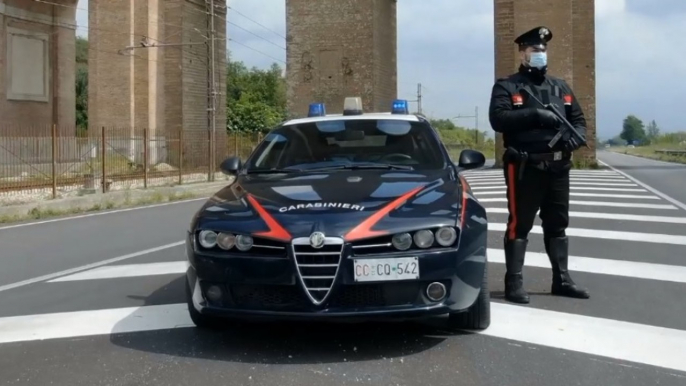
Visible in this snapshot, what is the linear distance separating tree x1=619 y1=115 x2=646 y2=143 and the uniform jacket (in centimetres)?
18042

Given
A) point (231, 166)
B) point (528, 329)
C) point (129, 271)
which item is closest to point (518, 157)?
point (528, 329)

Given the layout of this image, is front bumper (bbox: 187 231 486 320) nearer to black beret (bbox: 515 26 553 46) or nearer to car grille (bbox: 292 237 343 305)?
car grille (bbox: 292 237 343 305)

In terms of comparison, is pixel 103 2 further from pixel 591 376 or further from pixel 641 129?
pixel 641 129

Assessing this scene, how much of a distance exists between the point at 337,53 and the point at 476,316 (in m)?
39.2

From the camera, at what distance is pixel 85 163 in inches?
892

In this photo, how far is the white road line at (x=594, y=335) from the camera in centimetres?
498

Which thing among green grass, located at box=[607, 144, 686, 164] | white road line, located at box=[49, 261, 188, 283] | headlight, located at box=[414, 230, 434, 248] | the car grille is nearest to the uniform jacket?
headlight, located at box=[414, 230, 434, 248]

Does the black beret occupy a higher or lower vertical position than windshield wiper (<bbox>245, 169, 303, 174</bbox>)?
higher

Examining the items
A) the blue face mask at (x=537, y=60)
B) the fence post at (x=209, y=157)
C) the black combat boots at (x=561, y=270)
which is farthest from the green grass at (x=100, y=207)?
the blue face mask at (x=537, y=60)

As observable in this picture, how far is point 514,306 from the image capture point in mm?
6215

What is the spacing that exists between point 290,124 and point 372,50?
3655 cm

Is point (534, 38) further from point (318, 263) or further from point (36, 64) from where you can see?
point (36, 64)

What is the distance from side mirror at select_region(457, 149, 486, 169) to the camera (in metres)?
6.32

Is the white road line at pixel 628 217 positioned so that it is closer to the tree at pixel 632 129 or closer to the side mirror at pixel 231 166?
the side mirror at pixel 231 166
